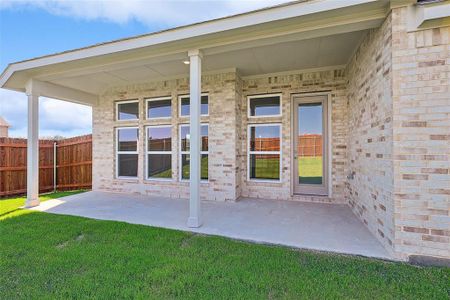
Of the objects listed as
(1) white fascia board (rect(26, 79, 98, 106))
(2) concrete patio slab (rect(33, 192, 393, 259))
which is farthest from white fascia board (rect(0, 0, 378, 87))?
(2) concrete patio slab (rect(33, 192, 393, 259))

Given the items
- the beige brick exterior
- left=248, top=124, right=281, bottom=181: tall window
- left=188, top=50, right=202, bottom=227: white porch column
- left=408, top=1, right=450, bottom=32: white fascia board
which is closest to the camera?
left=408, top=1, right=450, bottom=32: white fascia board

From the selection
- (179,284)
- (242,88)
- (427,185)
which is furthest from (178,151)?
(427,185)

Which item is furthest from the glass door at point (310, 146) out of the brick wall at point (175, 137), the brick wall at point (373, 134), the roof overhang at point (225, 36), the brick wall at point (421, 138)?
the brick wall at point (421, 138)

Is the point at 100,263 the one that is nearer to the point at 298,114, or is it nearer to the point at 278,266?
the point at 278,266

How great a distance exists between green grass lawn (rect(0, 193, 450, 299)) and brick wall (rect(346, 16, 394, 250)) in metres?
0.73

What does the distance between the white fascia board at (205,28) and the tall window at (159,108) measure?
2.33m

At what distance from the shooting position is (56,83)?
5.83 meters

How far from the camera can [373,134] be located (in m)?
3.32

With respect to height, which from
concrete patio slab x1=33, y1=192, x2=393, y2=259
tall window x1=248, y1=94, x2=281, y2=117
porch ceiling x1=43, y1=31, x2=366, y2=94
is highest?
porch ceiling x1=43, y1=31, x2=366, y2=94

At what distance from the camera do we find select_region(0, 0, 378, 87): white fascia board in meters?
2.82

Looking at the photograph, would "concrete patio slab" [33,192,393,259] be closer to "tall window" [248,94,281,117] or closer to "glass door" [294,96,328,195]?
"glass door" [294,96,328,195]

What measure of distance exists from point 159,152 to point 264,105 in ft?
10.8

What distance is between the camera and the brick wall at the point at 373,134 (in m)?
2.79

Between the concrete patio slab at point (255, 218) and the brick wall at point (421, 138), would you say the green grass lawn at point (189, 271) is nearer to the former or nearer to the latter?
the concrete patio slab at point (255, 218)
